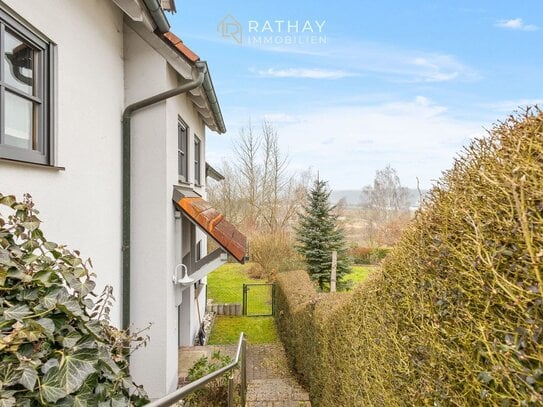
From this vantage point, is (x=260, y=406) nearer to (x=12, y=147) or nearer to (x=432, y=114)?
(x=12, y=147)

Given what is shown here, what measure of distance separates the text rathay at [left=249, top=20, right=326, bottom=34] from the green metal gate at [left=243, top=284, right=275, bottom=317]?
33.3 ft

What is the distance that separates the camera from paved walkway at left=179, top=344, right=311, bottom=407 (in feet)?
21.4

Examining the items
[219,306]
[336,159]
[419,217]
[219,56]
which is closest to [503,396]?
[419,217]

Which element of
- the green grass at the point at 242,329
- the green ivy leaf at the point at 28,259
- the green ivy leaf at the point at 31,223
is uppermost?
the green ivy leaf at the point at 31,223

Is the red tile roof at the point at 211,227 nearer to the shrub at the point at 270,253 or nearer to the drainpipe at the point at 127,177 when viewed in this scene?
the drainpipe at the point at 127,177

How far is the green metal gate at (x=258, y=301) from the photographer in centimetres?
1531

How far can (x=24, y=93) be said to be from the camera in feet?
9.82

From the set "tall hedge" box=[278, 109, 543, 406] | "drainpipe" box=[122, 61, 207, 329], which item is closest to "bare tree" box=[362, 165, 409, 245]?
"drainpipe" box=[122, 61, 207, 329]

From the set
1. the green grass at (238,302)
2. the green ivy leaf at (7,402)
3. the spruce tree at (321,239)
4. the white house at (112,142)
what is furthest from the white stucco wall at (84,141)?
the spruce tree at (321,239)

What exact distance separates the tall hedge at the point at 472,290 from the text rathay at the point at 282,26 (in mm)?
10312

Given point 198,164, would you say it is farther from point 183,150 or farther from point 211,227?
point 211,227

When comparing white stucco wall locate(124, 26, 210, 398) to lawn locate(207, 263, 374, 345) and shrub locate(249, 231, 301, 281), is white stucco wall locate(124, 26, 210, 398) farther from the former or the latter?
shrub locate(249, 231, 301, 281)

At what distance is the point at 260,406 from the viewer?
623 cm

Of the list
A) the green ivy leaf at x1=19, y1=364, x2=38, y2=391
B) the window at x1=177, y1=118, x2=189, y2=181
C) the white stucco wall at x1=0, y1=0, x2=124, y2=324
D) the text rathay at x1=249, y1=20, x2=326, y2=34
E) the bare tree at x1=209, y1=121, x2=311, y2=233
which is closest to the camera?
the green ivy leaf at x1=19, y1=364, x2=38, y2=391
